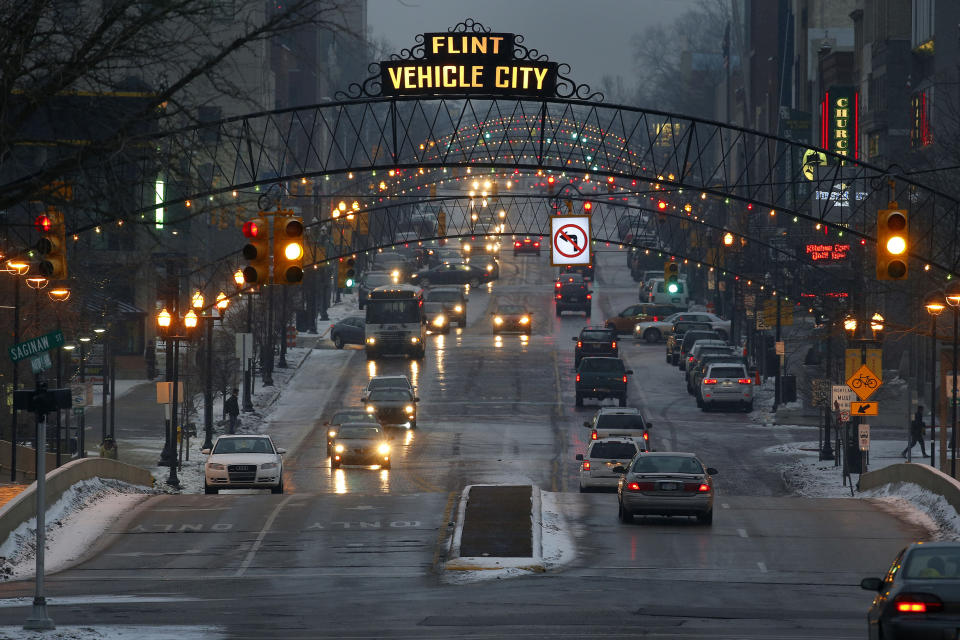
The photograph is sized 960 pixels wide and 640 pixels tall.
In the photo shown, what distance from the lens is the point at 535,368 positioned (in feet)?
235

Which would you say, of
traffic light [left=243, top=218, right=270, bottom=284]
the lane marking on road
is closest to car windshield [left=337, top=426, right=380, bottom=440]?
the lane marking on road

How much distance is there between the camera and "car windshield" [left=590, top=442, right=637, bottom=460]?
37281 millimetres

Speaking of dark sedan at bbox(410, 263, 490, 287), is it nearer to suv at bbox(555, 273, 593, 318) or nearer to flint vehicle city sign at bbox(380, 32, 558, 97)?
suv at bbox(555, 273, 593, 318)

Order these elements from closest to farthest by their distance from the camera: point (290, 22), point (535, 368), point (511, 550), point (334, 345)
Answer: point (290, 22) < point (511, 550) < point (535, 368) < point (334, 345)

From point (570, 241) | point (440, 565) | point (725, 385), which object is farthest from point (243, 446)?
point (570, 241)

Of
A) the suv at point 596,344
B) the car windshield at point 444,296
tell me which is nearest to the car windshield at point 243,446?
the suv at point 596,344

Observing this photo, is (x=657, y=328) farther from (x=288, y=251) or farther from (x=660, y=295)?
(x=288, y=251)

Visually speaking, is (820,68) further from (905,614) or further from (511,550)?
(905,614)

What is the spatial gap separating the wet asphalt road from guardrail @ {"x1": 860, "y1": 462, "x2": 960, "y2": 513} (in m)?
1.19

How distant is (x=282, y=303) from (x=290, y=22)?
58.9 meters

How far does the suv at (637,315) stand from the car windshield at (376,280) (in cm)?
1712

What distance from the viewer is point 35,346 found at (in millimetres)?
20062

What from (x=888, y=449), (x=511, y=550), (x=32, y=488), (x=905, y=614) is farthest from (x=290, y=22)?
(x=888, y=449)

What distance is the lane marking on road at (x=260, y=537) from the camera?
81.0 ft
